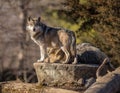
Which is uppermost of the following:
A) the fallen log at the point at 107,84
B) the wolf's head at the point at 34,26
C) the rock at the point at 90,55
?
the wolf's head at the point at 34,26

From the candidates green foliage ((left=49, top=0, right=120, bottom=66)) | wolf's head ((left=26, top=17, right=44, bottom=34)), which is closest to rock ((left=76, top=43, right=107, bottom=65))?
wolf's head ((left=26, top=17, right=44, bottom=34))

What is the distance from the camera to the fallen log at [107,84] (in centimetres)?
1105

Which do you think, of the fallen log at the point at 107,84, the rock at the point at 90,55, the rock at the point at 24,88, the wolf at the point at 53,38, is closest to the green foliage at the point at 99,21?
the rock at the point at 90,55

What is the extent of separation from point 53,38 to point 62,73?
0.74 metres

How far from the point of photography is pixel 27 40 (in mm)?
25875

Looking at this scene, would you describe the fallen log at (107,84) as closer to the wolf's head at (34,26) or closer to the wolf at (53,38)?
the wolf at (53,38)

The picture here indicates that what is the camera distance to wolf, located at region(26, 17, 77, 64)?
12781mm

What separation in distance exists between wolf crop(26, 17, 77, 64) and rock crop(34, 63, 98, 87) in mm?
223

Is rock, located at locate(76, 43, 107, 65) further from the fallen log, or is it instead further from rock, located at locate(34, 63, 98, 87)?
the fallen log

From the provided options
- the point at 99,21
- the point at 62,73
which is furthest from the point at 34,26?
the point at 99,21

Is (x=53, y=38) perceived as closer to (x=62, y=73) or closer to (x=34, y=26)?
(x=34, y=26)

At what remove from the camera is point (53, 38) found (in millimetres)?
12945

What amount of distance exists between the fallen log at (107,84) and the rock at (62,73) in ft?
1.93

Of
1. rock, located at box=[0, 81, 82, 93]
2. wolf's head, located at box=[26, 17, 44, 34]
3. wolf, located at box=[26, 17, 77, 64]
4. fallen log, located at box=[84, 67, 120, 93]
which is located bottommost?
rock, located at box=[0, 81, 82, 93]
